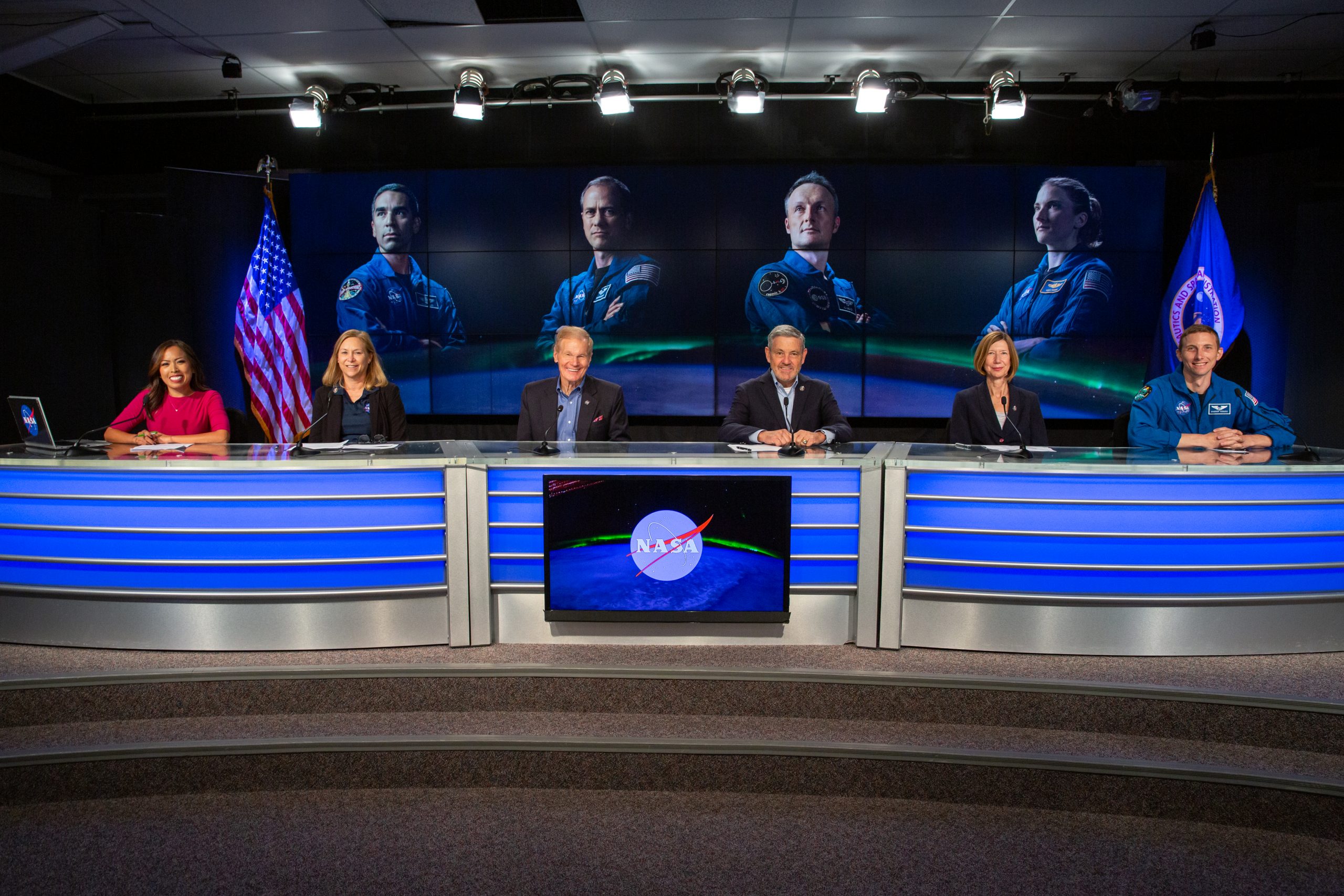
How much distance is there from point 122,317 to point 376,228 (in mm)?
1907

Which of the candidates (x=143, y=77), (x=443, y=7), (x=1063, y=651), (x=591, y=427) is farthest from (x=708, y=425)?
(x=143, y=77)

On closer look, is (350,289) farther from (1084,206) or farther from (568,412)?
(1084,206)

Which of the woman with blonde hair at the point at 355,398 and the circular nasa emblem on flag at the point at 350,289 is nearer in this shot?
the woman with blonde hair at the point at 355,398

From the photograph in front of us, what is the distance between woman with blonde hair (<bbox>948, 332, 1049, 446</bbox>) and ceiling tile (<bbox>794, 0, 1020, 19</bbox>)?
220 centimetres

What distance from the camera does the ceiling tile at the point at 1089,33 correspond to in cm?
454

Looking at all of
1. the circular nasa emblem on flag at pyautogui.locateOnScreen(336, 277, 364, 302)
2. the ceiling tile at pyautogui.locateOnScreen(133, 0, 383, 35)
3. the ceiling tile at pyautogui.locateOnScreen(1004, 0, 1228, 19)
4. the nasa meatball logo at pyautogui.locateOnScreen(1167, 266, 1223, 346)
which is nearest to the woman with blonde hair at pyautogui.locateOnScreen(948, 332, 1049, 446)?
the ceiling tile at pyautogui.locateOnScreen(1004, 0, 1228, 19)

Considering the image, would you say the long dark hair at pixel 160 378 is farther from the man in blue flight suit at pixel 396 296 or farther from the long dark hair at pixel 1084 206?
the long dark hair at pixel 1084 206

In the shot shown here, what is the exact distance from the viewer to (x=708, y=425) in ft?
19.7

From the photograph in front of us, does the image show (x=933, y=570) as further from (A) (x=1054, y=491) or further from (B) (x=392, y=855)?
(B) (x=392, y=855)

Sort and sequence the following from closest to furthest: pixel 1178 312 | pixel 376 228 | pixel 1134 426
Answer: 1. pixel 1134 426
2. pixel 1178 312
3. pixel 376 228

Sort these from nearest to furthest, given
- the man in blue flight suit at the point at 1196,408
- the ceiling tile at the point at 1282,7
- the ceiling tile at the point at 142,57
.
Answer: the man in blue flight suit at the point at 1196,408 → the ceiling tile at the point at 1282,7 → the ceiling tile at the point at 142,57

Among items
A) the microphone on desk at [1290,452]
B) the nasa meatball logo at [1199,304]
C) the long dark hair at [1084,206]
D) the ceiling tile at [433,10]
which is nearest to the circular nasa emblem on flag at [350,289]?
the ceiling tile at [433,10]

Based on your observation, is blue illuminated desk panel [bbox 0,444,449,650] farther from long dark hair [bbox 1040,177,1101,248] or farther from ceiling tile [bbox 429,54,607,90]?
long dark hair [bbox 1040,177,1101,248]

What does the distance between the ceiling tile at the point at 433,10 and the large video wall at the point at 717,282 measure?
1.36 m
